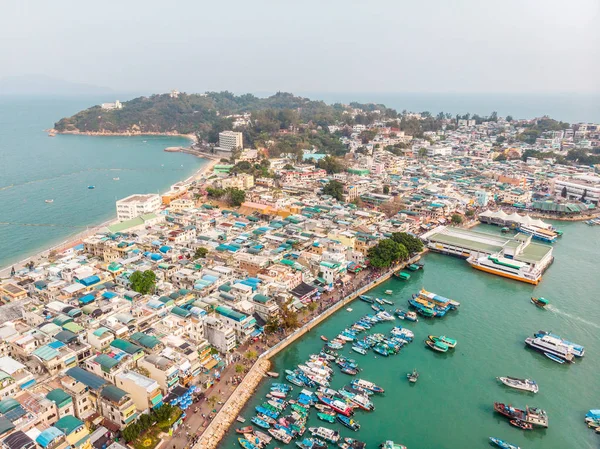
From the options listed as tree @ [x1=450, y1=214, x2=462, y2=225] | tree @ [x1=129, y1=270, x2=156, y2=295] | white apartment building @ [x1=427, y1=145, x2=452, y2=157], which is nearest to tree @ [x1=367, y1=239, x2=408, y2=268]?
tree @ [x1=450, y1=214, x2=462, y2=225]

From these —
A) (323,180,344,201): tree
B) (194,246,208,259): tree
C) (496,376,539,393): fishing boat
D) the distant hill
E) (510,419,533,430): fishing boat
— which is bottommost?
(510,419,533,430): fishing boat

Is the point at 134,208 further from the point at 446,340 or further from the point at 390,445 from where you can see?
the point at 390,445

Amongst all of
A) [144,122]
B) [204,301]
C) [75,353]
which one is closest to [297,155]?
[204,301]

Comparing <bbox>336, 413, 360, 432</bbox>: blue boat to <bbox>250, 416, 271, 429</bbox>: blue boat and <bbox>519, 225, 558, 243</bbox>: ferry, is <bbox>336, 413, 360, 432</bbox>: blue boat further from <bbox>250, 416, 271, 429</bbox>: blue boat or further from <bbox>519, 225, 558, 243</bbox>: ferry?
<bbox>519, 225, 558, 243</bbox>: ferry

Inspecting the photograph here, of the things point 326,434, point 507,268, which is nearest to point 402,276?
point 507,268

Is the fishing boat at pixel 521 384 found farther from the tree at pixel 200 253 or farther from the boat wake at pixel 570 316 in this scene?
the tree at pixel 200 253

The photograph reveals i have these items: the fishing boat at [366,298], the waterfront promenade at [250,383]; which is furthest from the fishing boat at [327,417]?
the fishing boat at [366,298]

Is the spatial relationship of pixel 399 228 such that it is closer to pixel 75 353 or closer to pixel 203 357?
pixel 203 357
